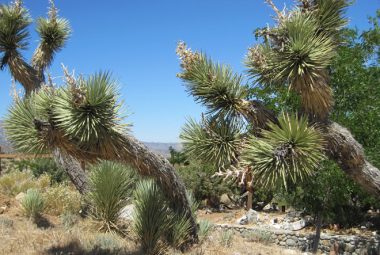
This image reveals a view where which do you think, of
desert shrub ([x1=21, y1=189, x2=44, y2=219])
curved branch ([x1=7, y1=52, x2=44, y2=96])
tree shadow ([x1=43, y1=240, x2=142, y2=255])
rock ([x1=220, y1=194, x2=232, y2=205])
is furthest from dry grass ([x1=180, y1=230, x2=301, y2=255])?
rock ([x1=220, y1=194, x2=232, y2=205])

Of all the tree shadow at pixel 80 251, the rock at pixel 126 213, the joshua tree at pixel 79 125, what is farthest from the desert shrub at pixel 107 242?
the joshua tree at pixel 79 125

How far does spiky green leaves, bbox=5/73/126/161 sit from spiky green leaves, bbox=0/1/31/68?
371 cm

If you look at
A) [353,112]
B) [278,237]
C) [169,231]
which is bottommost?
[278,237]

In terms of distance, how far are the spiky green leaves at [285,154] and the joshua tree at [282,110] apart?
0.01 metres

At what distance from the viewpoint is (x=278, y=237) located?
44.3ft


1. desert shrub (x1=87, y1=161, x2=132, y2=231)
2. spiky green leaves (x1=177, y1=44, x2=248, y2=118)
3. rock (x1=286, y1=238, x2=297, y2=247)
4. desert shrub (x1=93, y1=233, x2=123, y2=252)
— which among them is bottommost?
rock (x1=286, y1=238, x2=297, y2=247)

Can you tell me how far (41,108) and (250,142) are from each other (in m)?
2.76

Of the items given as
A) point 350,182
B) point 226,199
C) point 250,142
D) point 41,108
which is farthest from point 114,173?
point 226,199

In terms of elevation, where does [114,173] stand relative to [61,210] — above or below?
above

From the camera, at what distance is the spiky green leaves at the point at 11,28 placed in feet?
→ 29.2

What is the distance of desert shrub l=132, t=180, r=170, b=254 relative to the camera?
714cm

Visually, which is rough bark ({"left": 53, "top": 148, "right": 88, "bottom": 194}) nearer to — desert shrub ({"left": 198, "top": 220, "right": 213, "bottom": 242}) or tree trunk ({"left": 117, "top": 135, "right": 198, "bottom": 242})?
desert shrub ({"left": 198, "top": 220, "right": 213, "bottom": 242})

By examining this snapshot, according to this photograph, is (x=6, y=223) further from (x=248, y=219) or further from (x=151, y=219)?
(x=248, y=219)

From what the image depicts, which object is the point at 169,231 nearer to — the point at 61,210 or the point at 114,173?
the point at 114,173
